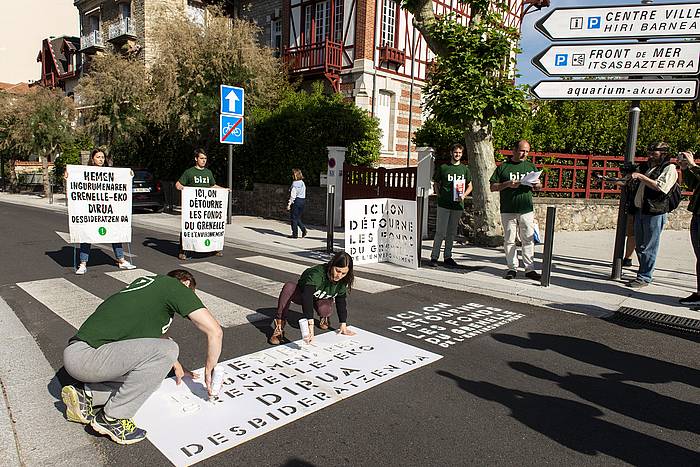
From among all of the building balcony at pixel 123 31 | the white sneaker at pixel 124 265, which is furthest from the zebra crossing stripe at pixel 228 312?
the building balcony at pixel 123 31

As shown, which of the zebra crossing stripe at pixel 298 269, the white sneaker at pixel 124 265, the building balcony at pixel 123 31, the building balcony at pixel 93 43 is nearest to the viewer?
the zebra crossing stripe at pixel 298 269

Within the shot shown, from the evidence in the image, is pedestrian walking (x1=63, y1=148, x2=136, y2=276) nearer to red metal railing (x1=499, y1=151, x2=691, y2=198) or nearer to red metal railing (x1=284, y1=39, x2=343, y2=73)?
red metal railing (x1=499, y1=151, x2=691, y2=198)

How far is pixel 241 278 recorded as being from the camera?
25.5 ft

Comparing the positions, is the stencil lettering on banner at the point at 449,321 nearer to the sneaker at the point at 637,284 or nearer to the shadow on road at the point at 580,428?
the shadow on road at the point at 580,428

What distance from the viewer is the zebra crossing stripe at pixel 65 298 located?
569cm

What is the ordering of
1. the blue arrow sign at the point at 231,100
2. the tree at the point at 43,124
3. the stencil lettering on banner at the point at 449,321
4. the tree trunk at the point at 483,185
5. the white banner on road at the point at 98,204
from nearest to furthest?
the stencil lettering on banner at the point at 449,321 → the white banner on road at the point at 98,204 → the tree trunk at the point at 483,185 → the blue arrow sign at the point at 231,100 → the tree at the point at 43,124

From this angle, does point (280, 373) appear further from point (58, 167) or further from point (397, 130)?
point (58, 167)

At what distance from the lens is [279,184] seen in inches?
664

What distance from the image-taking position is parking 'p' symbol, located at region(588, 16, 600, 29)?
759 centimetres

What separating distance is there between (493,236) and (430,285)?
153 inches

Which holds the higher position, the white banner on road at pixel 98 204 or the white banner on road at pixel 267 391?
the white banner on road at pixel 98 204

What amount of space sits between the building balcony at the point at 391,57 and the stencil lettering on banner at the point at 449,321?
15.6m

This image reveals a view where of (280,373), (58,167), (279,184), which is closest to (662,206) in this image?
(280,373)

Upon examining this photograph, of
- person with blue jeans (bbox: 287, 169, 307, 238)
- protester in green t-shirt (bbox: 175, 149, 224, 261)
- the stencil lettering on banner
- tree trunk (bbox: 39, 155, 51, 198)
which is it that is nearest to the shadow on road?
the stencil lettering on banner
